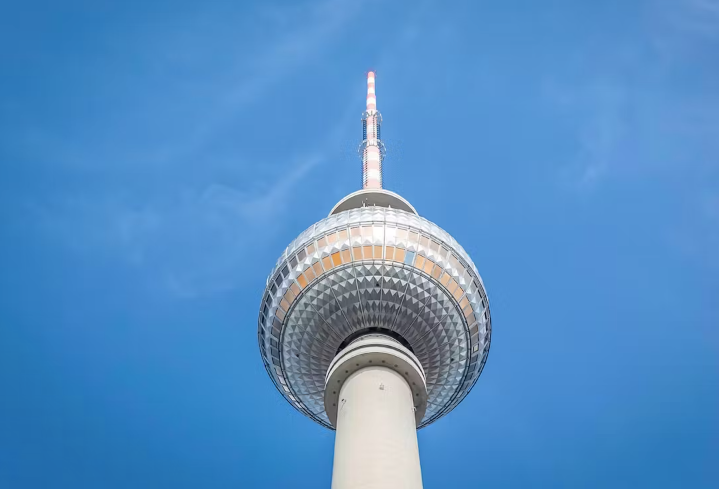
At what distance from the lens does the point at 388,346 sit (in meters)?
28.8

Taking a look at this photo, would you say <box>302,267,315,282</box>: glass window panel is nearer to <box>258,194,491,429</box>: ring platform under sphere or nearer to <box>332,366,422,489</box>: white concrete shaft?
<box>258,194,491,429</box>: ring platform under sphere

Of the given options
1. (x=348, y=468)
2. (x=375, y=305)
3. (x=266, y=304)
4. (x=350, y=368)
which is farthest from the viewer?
(x=266, y=304)

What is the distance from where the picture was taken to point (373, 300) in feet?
101

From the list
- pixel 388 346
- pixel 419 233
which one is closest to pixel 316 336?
pixel 388 346

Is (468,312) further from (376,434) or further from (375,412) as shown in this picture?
(376,434)

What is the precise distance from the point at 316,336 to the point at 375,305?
318cm

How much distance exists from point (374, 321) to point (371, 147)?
18.0 metres

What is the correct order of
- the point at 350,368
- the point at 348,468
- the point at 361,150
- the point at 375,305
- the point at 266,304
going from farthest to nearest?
the point at 361,150
the point at 266,304
the point at 375,305
the point at 350,368
the point at 348,468

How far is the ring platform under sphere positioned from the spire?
33.0ft

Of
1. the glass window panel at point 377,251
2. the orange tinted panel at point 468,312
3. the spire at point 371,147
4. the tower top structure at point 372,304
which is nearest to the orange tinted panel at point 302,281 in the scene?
the tower top structure at point 372,304

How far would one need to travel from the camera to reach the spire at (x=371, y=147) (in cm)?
4331

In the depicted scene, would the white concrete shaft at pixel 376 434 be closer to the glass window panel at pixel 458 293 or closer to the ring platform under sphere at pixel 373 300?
the ring platform under sphere at pixel 373 300

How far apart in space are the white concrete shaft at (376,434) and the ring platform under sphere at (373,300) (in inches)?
129

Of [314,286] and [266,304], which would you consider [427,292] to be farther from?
[266,304]
